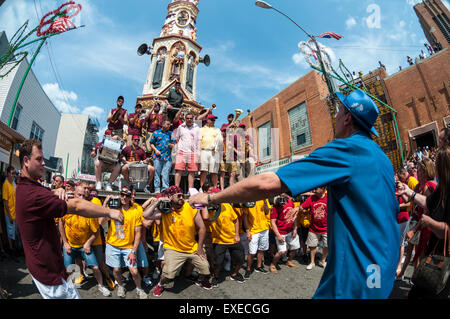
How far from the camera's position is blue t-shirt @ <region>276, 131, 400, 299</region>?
1.24m

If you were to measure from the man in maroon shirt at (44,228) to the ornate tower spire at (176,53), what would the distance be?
18868 mm

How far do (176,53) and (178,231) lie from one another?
20651 millimetres

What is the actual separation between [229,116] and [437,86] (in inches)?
606

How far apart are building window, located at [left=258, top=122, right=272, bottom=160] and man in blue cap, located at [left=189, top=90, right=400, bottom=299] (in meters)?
26.0

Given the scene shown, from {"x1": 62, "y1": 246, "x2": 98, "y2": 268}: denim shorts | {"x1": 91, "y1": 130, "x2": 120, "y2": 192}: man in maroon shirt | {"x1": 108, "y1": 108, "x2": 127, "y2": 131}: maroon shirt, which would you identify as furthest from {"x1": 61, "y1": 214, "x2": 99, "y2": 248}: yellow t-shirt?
{"x1": 108, "y1": 108, "x2": 127, "y2": 131}: maroon shirt

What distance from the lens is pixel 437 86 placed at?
→ 1538 centimetres

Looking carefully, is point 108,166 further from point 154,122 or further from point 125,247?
point 125,247

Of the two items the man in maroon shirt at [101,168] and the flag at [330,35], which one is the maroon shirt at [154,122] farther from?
the flag at [330,35]

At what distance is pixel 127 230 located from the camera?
5109 mm

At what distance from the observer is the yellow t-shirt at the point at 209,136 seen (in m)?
7.68

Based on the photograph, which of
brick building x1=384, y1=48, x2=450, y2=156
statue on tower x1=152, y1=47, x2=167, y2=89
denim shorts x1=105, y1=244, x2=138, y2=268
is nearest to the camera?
denim shorts x1=105, y1=244, x2=138, y2=268

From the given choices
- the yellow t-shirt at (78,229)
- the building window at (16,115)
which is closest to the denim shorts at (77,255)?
the yellow t-shirt at (78,229)

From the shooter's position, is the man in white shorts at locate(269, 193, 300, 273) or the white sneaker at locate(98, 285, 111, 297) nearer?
the white sneaker at locate(98, 285, 111, 297)

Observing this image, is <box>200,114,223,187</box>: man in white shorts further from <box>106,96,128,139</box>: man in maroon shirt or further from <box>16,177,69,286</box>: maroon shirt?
<box>16,177,69,286</box>: maroon shirt
